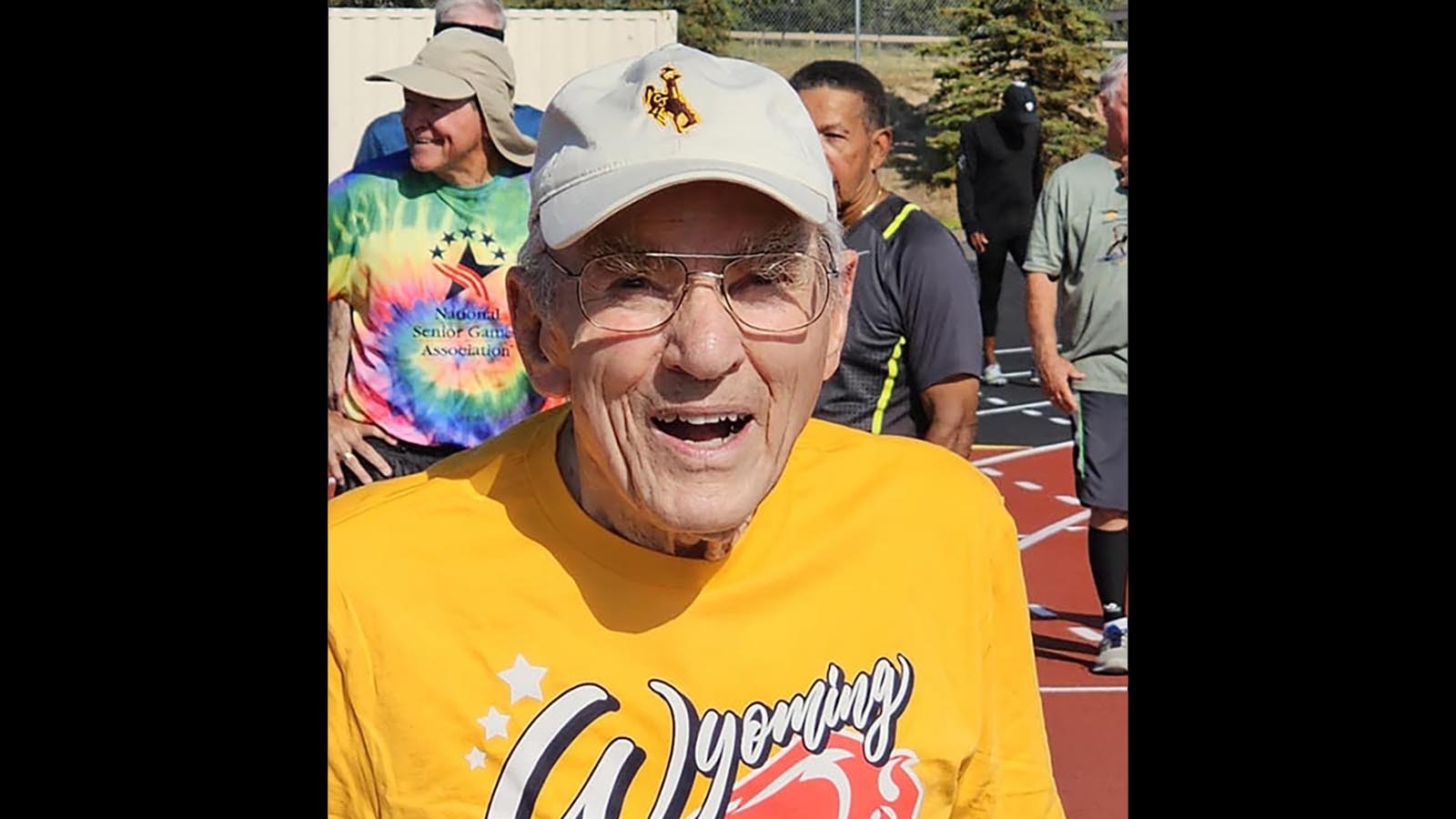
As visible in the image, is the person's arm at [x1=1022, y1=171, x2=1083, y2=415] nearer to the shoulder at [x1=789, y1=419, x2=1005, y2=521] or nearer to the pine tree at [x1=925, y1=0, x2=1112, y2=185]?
the shoulder at [x1=789, y1=419, x2=1005, y2=521]

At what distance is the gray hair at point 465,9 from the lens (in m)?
5.59

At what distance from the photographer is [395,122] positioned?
704 cm

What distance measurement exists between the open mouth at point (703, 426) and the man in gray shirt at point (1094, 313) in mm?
4393

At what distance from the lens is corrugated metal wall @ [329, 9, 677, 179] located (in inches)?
381

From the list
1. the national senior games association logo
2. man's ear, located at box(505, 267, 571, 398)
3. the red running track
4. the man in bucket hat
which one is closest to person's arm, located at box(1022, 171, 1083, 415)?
the red running track

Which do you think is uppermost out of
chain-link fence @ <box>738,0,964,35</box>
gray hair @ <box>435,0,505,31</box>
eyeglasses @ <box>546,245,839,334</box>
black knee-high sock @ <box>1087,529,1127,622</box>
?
chain-link fence @ <box>738,0,964,35</box>

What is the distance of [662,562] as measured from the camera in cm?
204

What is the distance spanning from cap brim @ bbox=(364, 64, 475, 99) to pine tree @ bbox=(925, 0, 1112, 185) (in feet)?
45.5

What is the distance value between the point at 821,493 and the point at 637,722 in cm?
40

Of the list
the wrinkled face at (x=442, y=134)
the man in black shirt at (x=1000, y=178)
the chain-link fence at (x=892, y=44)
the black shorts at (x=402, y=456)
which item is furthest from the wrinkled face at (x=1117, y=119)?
the chain-link fence at (x=892, y=44)

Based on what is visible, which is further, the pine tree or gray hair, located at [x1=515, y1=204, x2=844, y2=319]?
the pine tree

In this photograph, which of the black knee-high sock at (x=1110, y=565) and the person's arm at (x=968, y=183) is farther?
the person's arm at (x=968, y=183)

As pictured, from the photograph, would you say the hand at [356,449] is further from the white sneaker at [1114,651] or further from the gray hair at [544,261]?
the gray hair at [544,261]

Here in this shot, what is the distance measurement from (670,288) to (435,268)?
3.30 m
